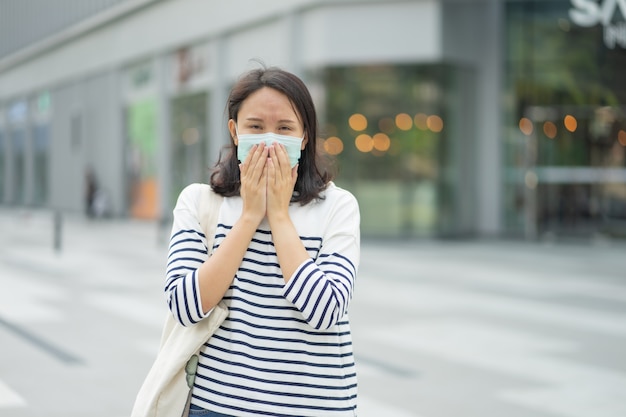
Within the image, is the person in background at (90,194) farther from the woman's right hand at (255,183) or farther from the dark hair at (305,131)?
the woman's right hand at (255,183)

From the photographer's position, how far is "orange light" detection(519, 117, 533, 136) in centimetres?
2470

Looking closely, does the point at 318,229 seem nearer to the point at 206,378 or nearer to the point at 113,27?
the point at 206,378

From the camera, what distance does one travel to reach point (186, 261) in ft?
8.39

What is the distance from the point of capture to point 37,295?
1212 cm

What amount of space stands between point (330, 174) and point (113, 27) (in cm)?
3487

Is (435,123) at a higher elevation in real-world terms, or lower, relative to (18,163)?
higher

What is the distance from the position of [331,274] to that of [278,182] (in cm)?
27

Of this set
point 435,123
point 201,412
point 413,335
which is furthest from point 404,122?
point 201,412

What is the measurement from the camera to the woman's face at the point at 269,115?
2.52 meters

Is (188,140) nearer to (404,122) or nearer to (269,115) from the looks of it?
(404,122)

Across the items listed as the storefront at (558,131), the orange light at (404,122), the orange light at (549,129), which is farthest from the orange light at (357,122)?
the orange light at (549,129)

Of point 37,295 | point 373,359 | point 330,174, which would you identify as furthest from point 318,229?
point 37,295

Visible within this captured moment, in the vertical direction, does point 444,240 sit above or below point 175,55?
below

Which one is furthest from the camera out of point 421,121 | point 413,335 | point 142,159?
point 142,159
